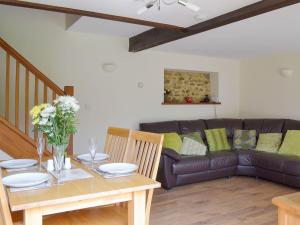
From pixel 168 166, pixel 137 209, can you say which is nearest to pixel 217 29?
pixel 168 166

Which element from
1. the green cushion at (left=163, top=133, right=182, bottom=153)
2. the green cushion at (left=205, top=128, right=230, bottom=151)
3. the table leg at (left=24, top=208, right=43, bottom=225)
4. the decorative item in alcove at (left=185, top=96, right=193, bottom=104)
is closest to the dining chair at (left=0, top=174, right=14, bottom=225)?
the table leg at (left=24, top=208, right=43, bottom=225)

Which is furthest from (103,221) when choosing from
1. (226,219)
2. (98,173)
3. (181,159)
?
(181,159)

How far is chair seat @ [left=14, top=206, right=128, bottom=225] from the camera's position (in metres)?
1.79

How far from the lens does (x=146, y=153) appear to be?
211cm

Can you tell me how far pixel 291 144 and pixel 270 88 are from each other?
146cm

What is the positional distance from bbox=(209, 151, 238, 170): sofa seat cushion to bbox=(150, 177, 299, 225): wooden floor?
26 centimetres

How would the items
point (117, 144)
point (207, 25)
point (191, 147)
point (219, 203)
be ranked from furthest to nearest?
point (191, 147), point (219, 203), point (207, 25), point (117, 144)

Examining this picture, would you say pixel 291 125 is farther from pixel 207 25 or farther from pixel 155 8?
pixel 155 8

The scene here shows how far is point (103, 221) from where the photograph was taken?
181 cm

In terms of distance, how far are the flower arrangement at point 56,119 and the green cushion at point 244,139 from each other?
12.6 feet

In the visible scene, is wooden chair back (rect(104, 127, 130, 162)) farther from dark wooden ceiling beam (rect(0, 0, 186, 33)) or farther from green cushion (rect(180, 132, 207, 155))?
green cushion (rect(180, 132, 207, 155))

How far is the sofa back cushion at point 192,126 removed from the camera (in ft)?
16.2

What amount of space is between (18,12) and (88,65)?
3.94ft

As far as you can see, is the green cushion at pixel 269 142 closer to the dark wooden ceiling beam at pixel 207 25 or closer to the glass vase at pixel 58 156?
the dark wooden ceiling beam at pixel 207 25
